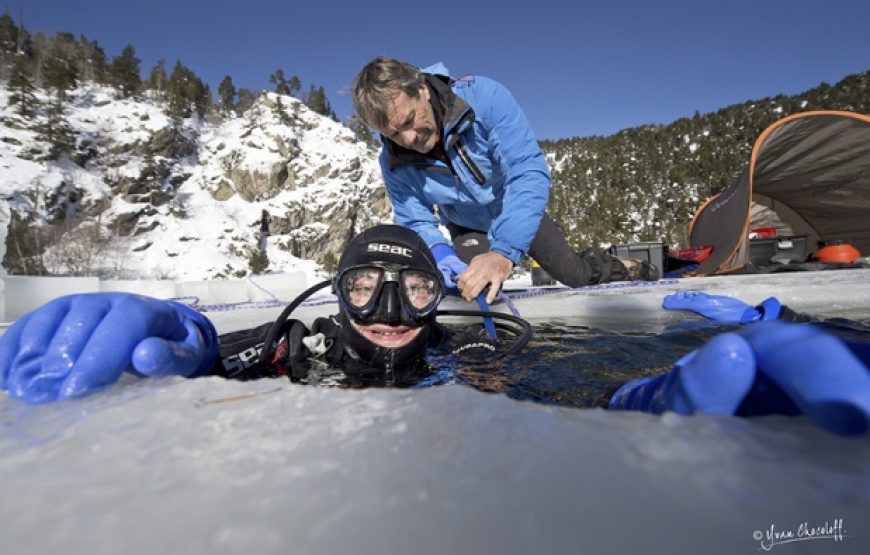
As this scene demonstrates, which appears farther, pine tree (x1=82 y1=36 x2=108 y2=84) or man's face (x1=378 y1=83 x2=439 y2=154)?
pine tree (x1=82 y1=36 x2=108 y2=84)

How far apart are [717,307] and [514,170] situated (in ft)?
6.35

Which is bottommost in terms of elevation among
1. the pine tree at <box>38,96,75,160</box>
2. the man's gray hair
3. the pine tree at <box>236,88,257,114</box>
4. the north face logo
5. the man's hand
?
the man's hand

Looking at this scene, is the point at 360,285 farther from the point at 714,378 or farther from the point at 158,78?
the point at 158,78

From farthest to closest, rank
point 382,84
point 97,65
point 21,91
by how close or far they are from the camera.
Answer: point 97,65
point 21,91
point 382,84

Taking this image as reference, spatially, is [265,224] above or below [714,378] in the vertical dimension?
above

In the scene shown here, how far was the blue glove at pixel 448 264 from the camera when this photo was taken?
9.21 feet

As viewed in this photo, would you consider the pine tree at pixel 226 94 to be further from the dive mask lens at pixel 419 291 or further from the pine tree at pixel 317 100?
the dive mask lens at pixel 419 291

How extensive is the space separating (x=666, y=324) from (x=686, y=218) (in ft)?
98.7

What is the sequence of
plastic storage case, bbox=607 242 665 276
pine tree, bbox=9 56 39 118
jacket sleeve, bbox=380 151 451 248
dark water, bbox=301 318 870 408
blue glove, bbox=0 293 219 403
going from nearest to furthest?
blue glove, bbox=0 293 219 403 < dark water, bbox=301 318 870 408 < jacket sleeve, bbox=380 151 451 248 < plastic storage case, bbox=607 242 665 276 < pine tree, bbox=9 56 39 118

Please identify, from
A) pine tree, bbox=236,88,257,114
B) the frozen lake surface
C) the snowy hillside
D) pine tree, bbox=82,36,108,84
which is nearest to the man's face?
the frozen lake surface

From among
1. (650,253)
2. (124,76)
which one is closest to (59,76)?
(124,76)

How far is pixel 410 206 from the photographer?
131 inches

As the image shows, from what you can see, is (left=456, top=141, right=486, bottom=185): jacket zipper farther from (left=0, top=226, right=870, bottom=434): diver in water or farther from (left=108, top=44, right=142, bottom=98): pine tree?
(left=108, top=44, right=142, bottom=98): pine tree

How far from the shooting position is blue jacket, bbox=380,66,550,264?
2.58 meters
